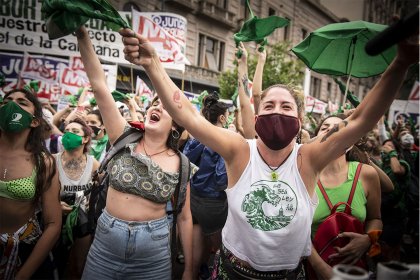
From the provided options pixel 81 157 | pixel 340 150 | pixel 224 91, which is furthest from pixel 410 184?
pixel 224 91

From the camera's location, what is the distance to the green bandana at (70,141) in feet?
10.7

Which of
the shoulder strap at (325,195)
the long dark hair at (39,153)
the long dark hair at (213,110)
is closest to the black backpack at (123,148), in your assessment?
the long dark hair at (39,153)

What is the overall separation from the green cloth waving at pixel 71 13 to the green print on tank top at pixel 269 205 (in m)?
1.05

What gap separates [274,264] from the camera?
161cm

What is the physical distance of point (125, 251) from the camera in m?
1.92

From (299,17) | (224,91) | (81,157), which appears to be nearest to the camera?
(81,157)

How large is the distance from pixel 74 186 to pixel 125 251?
1.56 m

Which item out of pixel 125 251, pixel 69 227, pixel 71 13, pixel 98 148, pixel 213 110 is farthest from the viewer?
pixel 98 148

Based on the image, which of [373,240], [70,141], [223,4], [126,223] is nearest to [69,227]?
[70,141]

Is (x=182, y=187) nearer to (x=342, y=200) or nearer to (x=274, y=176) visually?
(x=274, y=176)

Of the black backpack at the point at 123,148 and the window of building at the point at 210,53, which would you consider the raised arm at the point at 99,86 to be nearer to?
the black backpack at the point at 123,148

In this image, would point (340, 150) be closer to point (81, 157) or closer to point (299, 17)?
point (81, 157)

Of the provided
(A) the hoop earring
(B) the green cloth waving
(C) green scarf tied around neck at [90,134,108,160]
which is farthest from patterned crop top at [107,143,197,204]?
(C) green scarf tied around neck at [90,134,108,160]

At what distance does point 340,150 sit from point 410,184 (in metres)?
3.47
